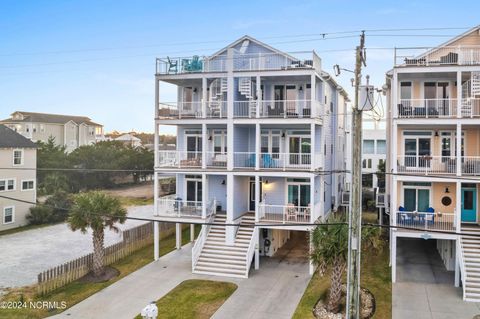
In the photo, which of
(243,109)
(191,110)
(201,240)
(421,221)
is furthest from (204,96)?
(421,221)

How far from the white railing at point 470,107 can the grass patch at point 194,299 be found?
47.5ft

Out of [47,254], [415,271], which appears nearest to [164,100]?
[47,254]

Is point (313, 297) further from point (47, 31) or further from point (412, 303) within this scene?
point (47, 31)

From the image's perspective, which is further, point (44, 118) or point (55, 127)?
point (55, 127)

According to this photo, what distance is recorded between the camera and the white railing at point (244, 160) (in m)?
24.2

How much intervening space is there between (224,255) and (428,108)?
13.4 meters

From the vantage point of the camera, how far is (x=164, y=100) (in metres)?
25.1

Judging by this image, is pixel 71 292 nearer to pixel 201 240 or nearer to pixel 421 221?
pixel 201 240

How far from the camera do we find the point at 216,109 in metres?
25.3

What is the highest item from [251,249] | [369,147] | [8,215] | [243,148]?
[369,147]

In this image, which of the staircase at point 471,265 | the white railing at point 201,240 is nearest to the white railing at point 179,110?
the white railing at point 201,240

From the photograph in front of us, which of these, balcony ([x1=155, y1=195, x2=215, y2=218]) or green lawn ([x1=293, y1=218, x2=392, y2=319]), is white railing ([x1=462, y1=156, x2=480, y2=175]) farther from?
balcony ([x1=155, y1=195, x2=215, y2=218])

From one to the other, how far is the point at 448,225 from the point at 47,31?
24739mm

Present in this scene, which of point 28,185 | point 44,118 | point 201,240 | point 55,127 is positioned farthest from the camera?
point 55,127
